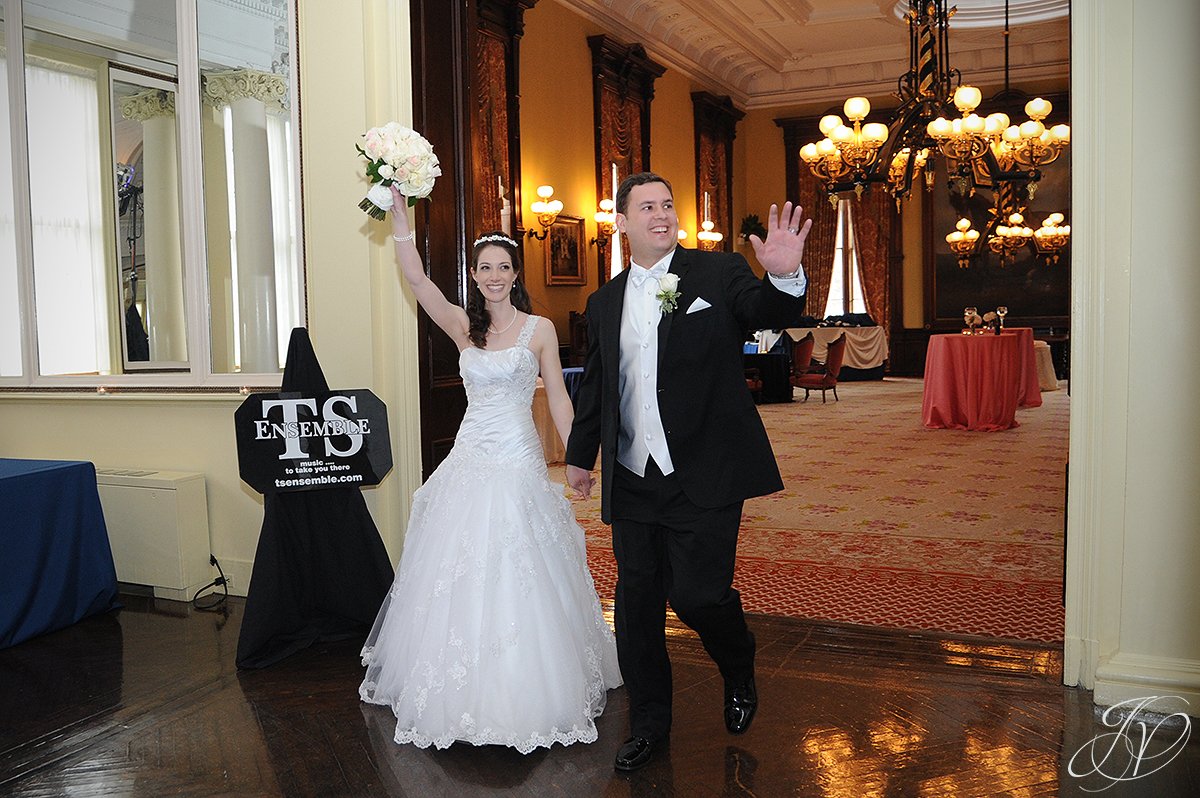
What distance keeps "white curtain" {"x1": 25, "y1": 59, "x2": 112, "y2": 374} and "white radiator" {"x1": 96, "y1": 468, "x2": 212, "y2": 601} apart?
0.99 metres

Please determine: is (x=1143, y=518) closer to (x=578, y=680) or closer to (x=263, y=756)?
(x=578, y=680)

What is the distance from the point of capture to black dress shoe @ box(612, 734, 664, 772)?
288cm

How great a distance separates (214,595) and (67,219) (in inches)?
95.0

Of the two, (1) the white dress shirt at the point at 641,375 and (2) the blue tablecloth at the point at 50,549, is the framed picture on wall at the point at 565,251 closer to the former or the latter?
(2) the blue tablecloth at the point at 50,549

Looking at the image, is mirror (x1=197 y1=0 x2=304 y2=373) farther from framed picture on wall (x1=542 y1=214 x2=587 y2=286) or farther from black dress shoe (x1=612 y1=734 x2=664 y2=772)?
framed picture on wall (x1=542 y1=214 x2=587 y2=286)

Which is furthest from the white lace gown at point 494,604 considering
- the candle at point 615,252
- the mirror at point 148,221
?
the candle at point 615,252

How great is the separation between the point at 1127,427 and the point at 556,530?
6.29 ft

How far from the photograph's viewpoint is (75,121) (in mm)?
5660

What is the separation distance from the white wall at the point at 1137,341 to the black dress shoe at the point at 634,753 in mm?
1546

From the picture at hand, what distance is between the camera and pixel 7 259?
5.94 meters

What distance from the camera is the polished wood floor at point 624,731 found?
281 cm

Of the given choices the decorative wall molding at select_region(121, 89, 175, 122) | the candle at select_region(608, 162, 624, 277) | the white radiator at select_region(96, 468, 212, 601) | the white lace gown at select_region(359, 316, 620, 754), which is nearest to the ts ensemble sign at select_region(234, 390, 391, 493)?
the white lace gown at select_region(359, 316, 620, 754)

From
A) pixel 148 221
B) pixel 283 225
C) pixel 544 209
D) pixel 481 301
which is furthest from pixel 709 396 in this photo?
pixel 544 209

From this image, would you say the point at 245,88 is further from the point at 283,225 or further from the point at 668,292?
the point at 668,292
